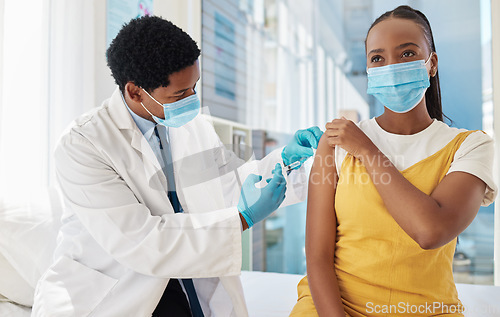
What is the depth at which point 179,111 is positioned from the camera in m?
1.40

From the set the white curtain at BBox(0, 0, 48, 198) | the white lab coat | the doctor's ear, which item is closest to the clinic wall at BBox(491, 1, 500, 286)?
the white lab coat

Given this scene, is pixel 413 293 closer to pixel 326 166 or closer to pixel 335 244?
pixel 335 244

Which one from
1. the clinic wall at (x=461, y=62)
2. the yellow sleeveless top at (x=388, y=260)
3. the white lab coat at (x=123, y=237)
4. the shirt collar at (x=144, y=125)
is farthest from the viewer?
the clinic wall at (x=461, y=62)

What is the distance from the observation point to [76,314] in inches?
47.8

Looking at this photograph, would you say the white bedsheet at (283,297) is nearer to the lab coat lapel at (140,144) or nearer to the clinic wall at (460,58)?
the lab coat lapel at (140,144)

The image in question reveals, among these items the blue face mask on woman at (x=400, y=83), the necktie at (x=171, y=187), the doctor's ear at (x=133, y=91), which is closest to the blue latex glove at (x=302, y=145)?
the blue face mask on woman at (x=400, y=83)

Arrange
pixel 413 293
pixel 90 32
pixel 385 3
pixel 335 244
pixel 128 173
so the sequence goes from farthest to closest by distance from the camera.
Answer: pixel 385 3, pixel 90 32, pixel 128 173, pixel 335 244, pixel 413 293

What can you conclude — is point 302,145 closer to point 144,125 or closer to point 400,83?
point 400,83

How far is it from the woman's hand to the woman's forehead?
10.2 inches

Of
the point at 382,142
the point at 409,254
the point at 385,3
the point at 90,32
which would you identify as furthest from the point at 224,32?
the point at 409,254

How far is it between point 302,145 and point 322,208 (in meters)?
0.38

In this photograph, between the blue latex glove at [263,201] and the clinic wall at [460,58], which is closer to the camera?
the blue latex glove at [263,201]

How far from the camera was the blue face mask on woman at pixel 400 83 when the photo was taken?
3.80 feet

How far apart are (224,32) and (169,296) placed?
2.44 metres
